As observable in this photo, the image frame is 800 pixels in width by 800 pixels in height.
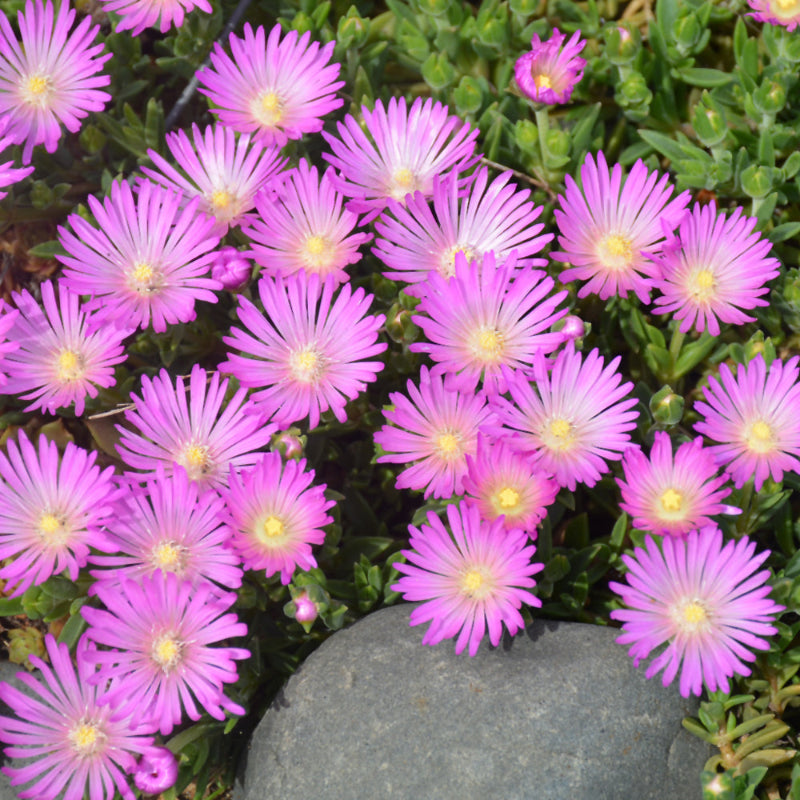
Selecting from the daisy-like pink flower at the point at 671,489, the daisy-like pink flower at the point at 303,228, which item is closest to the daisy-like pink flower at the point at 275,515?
the daisy-like pink flower at the point at 303,228

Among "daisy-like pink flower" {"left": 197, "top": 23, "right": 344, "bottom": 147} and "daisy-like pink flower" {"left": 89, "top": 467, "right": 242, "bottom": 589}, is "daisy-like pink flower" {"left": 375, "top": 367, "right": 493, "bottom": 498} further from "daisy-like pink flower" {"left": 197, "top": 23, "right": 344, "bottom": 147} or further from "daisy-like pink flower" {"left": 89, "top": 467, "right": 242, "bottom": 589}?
"daisy-like pink flower" {"left": 197, "top": 23, "right": 344, "bottom": 147}

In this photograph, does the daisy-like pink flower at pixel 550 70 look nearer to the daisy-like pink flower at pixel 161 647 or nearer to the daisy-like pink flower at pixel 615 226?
the daisy-like pink flower at pixel 615 226

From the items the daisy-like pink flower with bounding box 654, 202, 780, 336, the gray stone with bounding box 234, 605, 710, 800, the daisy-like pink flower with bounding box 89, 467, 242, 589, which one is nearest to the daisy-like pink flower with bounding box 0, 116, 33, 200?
the daisy-like pink flower with bounding box 89, 467, 242, 589

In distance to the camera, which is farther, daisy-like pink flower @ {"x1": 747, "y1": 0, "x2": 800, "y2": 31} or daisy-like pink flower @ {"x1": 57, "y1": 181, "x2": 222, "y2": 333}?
daisy-like pink flower @ {"x1": 747, "y1": 0, "x2": 800, "y2": 31}

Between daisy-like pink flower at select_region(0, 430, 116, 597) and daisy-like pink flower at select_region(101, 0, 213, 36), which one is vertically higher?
daisy-like pink flower at select_region(101, 0, 213, 36)

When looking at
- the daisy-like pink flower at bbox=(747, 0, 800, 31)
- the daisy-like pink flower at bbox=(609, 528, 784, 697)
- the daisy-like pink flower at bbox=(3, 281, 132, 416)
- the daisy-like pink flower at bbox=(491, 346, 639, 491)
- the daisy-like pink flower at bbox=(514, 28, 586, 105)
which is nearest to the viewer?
the daisy-like pink flower at bbox=(609, 528, 784, 697)

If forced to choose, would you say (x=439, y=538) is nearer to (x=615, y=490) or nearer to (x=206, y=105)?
(x=615, y=490)
